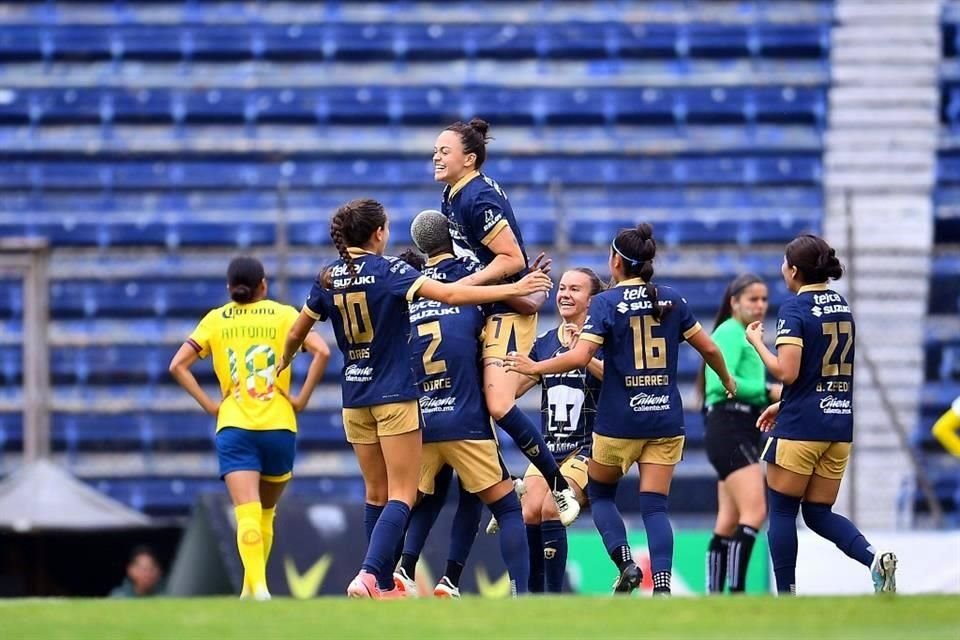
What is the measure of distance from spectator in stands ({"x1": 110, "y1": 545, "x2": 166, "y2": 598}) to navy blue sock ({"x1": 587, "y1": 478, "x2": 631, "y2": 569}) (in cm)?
505

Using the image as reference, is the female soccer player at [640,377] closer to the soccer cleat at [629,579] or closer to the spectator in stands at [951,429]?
the soccer cleat at [629,579]

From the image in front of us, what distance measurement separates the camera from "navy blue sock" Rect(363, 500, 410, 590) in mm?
7832

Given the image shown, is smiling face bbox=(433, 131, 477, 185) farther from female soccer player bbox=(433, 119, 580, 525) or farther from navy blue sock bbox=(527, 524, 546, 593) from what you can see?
navy blue sock bbox=(527, 524, 546, 593)

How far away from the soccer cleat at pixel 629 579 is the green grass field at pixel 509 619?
1.37 metres

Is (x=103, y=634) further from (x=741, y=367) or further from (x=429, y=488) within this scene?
(x=741, y=367)

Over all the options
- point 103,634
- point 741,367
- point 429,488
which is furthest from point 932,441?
point 103,634

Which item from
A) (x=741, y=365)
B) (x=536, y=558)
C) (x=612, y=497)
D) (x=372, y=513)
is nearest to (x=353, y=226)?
(x=372, y=513)

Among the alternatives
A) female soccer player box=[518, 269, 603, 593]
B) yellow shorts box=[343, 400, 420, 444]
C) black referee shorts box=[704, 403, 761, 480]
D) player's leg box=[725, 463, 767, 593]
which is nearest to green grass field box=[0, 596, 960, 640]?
yellow shorts box=[343, 400, 420, 444]

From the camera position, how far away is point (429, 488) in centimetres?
850

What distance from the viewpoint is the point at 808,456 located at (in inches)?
327

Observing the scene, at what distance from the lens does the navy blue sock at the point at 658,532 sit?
8.27 meters

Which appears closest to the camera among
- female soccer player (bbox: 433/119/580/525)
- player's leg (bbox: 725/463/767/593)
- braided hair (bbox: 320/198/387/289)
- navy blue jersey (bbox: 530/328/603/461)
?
braided hair (bbox: 320/198/387/289)

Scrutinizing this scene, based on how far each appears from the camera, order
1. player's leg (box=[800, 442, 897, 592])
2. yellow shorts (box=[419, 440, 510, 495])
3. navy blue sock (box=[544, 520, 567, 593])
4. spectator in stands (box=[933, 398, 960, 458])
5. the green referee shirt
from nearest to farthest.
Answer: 1. spectator in stands (box=[933, 398, 960, 458])
2. yellow shorts (box=[419, 440, 510, 495])
3. player's leg (box=[800, 442, 897, 592])
4. navy blue sock (box=[544, 520, 567, 593])
5. the green referee shirt

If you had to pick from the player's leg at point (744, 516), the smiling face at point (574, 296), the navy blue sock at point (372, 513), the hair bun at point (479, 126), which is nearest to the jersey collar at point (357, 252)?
the hair bun at point (479, 126)
